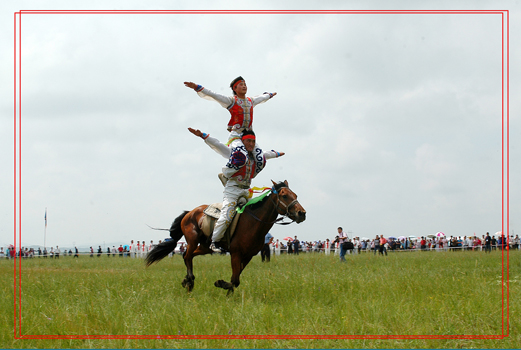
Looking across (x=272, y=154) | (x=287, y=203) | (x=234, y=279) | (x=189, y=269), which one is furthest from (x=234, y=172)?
(x=189, y=269)

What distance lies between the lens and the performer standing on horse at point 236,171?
818 centimetres

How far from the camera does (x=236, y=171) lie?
331 inches

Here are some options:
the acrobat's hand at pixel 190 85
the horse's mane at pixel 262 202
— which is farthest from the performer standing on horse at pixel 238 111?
the horse's mane at pixel 262 202

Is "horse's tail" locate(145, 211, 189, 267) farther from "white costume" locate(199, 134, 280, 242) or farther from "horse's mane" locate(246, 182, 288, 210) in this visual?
"horse's mane" locate(246, 182, 288, 210)

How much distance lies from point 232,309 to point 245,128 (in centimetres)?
342

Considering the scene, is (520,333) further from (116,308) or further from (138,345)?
(116,308)

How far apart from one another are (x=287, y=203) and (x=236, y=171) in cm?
126

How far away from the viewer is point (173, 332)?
5.54 metres

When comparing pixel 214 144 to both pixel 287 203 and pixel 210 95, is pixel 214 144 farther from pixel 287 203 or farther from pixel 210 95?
pixel 287 203

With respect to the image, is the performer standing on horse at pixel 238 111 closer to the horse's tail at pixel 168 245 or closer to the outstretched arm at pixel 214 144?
the outstretched arm at pixel 214 144

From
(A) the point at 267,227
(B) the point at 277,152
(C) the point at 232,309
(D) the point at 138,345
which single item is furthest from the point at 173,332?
(B) the point at 277,152

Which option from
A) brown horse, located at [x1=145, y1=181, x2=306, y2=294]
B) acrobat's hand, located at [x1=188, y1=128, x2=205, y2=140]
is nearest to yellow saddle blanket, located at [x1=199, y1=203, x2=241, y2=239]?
brown horse, located at [x1=145, y1=181, x2=306, y2=294]

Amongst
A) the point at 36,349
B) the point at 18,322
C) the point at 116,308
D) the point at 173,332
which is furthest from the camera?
the point at 116,308

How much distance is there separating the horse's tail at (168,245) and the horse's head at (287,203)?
11.1 ft
